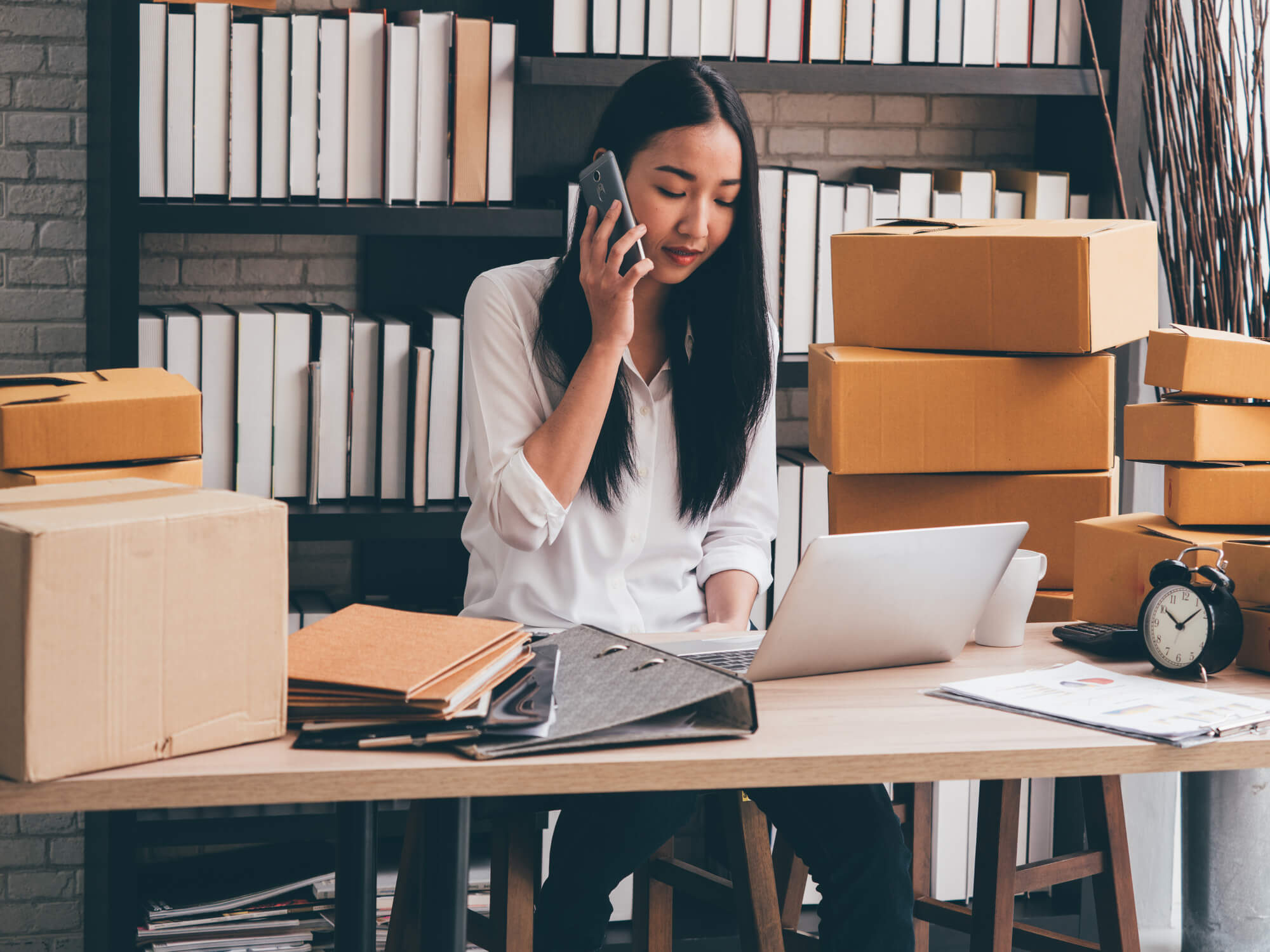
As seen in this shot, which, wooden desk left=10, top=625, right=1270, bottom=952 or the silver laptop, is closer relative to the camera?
wooden desk left=10, top=625, right=1270, bottom=952

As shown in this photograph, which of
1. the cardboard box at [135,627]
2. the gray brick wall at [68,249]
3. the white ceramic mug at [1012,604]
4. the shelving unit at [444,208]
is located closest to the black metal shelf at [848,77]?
the shelving unit at [444,208]

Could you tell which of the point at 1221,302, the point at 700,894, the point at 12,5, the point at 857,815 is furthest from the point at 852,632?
the point at 12,5

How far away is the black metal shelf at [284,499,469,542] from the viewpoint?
2.17m

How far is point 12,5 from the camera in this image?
238cm

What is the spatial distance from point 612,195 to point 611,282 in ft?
0.38

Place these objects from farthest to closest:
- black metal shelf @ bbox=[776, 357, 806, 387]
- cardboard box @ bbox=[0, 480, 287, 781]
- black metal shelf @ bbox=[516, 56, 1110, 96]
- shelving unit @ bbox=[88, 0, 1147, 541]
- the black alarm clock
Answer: black metal shelf @ bbox=[776, 357, 806, 387], black metal shelf @ bbox=[516, 56, 1110, 96], shelving unit @ bbox=[88, 0, 1147, 541], the black alarm clock, cardboard box @ bbox=[0, 480, 287, 781]

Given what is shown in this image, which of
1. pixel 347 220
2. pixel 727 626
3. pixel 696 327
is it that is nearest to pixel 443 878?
pixel 727 626

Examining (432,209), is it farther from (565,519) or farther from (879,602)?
(879,602)

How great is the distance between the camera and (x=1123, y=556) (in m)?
1.52

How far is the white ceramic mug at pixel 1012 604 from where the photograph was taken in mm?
1391

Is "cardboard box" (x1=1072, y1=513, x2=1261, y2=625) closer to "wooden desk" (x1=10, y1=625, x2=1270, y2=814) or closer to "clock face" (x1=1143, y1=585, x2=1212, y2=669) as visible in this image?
"clock face" (x1=1143, y1=585, x2=1212, y2=669)

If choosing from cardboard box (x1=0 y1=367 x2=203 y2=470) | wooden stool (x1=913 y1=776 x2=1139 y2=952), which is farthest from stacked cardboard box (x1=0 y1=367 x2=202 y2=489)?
wooden stool (x1=913 y1=776 x2=1139 y2=952)

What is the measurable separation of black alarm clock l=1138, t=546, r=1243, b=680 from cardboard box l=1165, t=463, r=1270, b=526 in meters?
0.19

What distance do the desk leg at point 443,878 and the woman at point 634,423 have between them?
0.37 m
